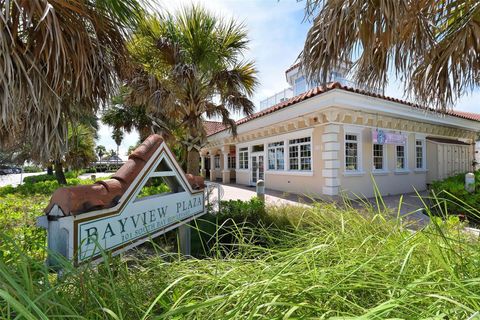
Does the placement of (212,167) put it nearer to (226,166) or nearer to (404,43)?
(226,166)

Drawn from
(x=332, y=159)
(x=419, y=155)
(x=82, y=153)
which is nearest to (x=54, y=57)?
(x=332, y=159)

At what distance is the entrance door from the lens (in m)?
15.3

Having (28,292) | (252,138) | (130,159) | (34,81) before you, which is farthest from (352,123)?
(28,292)

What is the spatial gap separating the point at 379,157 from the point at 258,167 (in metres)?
6.60

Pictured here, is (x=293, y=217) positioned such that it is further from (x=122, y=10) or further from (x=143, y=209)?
(x=122, y=10)

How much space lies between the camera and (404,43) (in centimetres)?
434

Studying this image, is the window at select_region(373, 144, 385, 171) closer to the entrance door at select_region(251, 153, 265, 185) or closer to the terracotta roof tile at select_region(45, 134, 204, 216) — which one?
the entrance door at select_region(251, 153, 265, 185)

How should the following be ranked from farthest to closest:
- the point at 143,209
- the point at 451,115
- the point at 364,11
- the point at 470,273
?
the point at 451,115 < the point at 364,11 < the point at 143,209 < the point at 470,273

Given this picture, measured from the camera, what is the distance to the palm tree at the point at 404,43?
10.7 feet

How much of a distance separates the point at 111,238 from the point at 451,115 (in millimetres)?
16591

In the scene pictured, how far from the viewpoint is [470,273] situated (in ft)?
4.32

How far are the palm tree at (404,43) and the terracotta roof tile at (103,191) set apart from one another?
109 inches

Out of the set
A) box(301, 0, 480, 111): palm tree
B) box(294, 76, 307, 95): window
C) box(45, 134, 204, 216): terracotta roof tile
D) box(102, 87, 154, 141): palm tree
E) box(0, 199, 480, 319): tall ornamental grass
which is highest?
box(294, 76, 307, 95): window

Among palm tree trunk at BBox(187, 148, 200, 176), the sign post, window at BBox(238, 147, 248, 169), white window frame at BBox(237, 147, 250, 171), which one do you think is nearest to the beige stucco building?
white window frame at BBox(237, 147, 250, 171)
